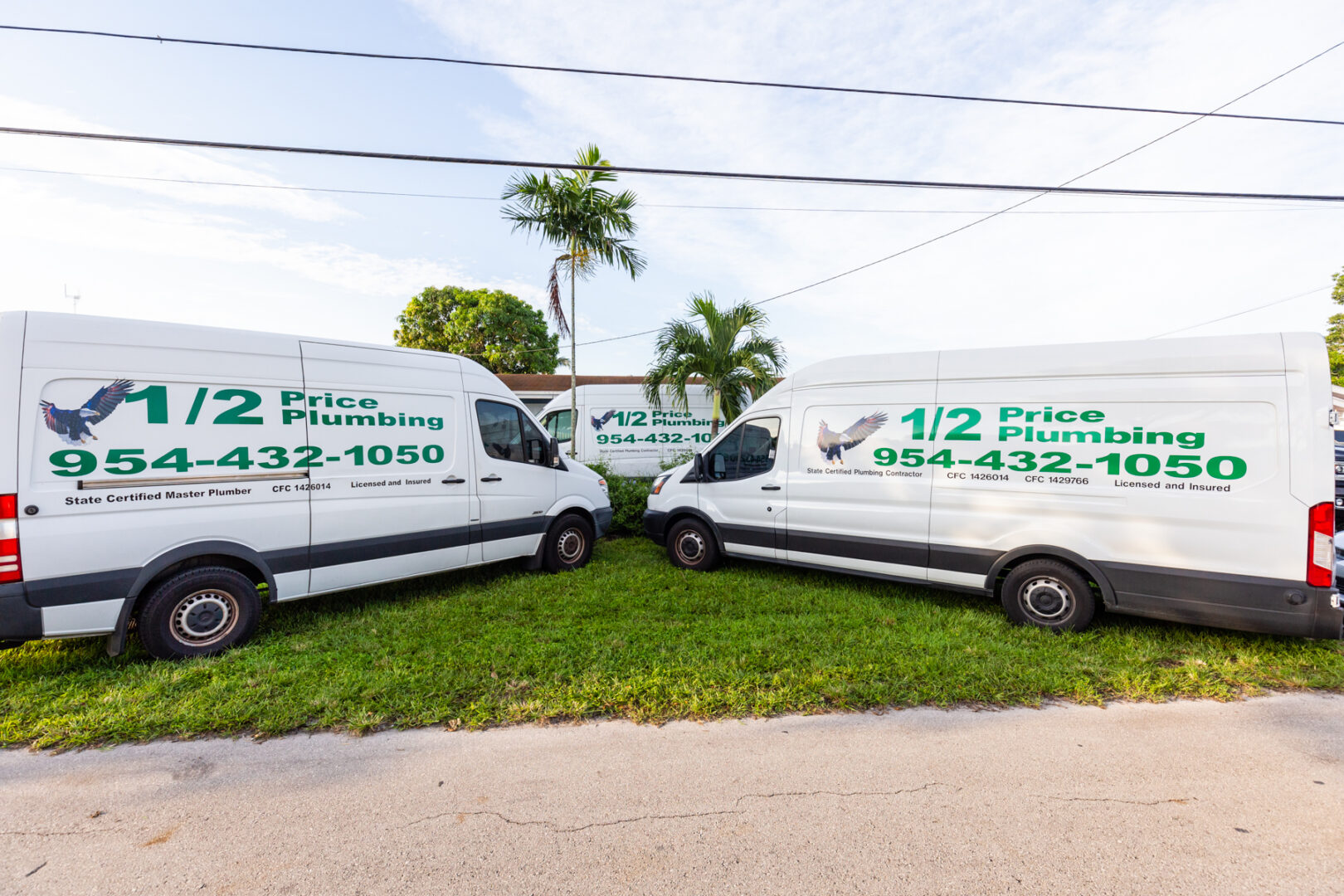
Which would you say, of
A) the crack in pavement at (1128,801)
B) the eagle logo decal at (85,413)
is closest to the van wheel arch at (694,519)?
the crack in pavement at (1128,801)

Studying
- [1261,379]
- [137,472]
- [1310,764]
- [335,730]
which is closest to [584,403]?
[137,472]

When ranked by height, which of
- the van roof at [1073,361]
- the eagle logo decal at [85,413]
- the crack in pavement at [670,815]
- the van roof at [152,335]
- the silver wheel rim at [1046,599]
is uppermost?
the van roof at [152,335]

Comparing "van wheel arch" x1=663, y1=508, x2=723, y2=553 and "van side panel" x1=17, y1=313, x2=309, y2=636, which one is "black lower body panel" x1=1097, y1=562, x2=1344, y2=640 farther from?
"van side panel" x1=17, y1=313, x2=309, y2=636

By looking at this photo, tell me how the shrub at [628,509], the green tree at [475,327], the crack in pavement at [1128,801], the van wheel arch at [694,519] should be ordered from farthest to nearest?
the green tree at [475,327] → the shrub at [628,509] → the van wheel arch at [694,519] → the crack in pavement at [1128,801]

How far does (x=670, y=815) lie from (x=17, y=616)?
13.7 ft

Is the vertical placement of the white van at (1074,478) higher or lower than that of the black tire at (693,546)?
higher

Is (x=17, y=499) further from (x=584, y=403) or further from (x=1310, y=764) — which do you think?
(x=584, y=403)

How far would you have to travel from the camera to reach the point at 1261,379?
412 centimetres

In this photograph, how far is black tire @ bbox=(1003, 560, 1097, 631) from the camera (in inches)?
184

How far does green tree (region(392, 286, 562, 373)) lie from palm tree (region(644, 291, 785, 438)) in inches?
753

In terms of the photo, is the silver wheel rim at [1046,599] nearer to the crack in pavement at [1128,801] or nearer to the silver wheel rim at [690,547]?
the crack in pavement at [1128,801]

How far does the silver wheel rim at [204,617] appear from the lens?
13.9 feet

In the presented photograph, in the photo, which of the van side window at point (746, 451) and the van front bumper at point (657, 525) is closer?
the van side window at point (746, 451)

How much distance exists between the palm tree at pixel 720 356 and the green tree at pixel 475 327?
62.7ft
